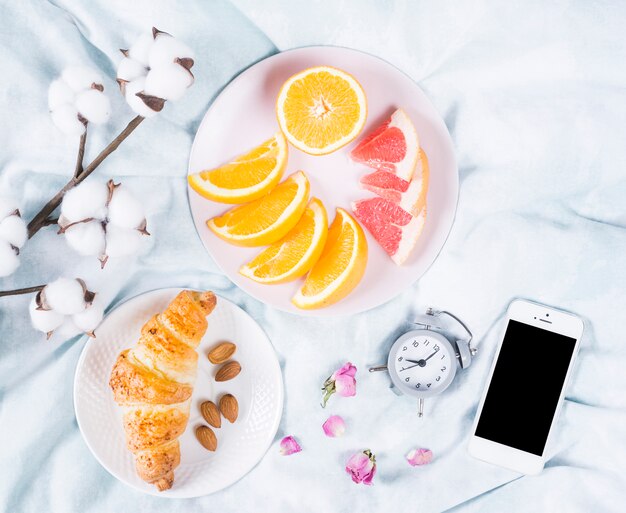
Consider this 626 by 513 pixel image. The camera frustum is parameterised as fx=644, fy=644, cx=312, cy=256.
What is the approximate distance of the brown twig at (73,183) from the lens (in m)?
1.23

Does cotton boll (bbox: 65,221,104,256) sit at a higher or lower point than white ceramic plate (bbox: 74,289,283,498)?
higher

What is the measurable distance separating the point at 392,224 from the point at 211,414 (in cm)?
57

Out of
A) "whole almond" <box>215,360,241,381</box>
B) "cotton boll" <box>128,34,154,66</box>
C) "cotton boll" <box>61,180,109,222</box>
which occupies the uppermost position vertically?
"cotton boll" <box>128,34,154,66</box>

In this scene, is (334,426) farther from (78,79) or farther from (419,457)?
(78,79)

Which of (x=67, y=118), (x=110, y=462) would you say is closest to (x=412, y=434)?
(x=110, y=462)

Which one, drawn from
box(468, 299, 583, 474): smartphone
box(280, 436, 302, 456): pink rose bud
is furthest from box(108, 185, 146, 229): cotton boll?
box(468, 299, 583, 474): smartphone

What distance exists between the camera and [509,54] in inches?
55.3

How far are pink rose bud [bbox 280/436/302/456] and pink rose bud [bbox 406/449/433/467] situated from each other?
254 mm

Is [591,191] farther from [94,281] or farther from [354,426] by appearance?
[94,281]

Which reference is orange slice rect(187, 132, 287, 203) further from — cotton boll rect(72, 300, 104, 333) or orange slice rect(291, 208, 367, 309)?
cotton boll rect(72, 300, 104, 333)

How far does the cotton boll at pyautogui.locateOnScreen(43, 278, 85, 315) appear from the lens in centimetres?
115

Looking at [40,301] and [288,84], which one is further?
[288,84]

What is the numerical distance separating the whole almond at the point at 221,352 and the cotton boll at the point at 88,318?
0.27 metres

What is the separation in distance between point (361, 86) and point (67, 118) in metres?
0.58
